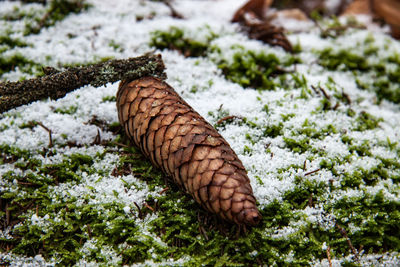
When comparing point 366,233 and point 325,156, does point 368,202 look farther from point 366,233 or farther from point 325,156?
point 325,156

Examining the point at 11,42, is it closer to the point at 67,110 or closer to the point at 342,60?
the point at 67,110

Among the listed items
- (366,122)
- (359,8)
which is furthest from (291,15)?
(366,122)

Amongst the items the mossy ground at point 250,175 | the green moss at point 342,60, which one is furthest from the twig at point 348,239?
the green moss at point 342,60

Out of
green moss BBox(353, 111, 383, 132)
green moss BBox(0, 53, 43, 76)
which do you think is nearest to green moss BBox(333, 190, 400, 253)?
green moss BBox(353, 111, 383, 132)

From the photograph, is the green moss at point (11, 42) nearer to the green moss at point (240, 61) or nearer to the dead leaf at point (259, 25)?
the green moss at point (240, 61)

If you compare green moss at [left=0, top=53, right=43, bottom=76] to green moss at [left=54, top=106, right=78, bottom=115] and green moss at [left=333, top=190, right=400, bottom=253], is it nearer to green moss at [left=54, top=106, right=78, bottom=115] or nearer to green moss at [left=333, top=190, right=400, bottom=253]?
green moss at [left=54, top=106, right=78, bottom=115]

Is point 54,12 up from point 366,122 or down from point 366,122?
up
